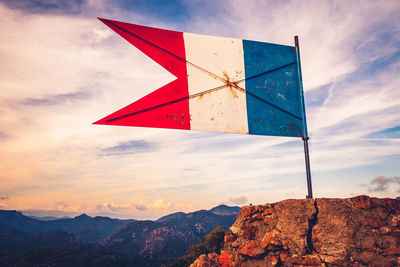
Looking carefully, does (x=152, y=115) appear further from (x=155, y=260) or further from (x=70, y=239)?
(x=70, y=239)

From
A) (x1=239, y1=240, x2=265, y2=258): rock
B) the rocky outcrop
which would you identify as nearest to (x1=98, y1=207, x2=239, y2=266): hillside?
(x1=239, y1=240, x2=265, y2=258): rock

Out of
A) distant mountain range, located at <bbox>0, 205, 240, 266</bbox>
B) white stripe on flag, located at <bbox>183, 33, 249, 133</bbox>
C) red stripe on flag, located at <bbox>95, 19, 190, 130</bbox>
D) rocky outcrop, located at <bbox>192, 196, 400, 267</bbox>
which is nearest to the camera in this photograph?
rocky outcrop, located at <bbox>192, 196, 400, 267</bbox>

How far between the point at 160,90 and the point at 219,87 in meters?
1.17

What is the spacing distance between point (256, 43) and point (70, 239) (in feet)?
554

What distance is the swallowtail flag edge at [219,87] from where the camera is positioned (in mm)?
4901

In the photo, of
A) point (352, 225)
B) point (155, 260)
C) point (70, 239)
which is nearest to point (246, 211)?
point (352, 225)

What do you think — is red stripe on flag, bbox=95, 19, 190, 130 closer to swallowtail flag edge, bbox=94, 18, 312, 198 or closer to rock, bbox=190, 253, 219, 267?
swallowtail flag edge, bbox=94, 18, 312, 198

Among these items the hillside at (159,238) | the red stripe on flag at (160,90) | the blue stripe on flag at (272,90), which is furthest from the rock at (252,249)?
the hillside at (159,238)

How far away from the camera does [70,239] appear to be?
145 metres

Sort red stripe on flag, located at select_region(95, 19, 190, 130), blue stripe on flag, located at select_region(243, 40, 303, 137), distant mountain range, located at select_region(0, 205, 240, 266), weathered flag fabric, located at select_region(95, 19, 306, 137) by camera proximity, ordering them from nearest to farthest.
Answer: red stripe on flag, located at select_region(95, 19, 190, 130), weathered flag fabric, located at select_region(95, 19, 306, 137), blue stripe on flag, located at select_region(243, 40, 303, 137), distant mountain range, located at select_region(0, 205, 240, 266)

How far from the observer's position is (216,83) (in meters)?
5.23

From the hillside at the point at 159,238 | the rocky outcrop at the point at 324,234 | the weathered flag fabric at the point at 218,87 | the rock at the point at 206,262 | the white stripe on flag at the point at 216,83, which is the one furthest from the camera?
the hillside at the point at 159,238

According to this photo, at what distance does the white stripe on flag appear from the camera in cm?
506

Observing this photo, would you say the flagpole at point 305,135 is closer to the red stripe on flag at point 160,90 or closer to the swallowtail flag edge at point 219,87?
the swallowtail flag edge at point 219,87
